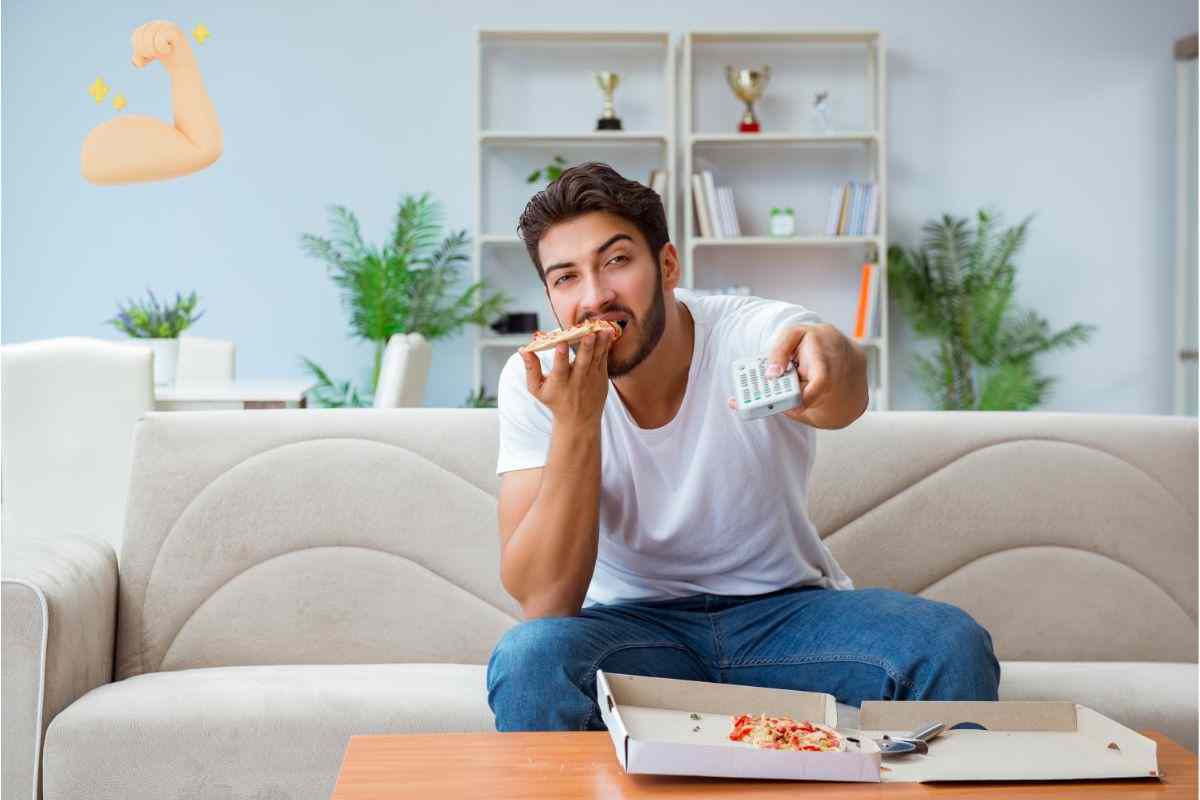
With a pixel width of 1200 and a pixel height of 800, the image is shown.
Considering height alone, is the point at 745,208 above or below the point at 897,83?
below

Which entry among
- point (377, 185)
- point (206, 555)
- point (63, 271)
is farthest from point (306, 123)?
point (206, 555)

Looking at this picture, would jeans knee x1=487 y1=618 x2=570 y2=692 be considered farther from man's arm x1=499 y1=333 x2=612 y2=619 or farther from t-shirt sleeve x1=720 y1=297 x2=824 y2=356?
t-shirt sleeve x1=720 y1=297 x2=824 y2=356

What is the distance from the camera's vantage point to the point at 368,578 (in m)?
1.93

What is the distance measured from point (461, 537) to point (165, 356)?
176 cm

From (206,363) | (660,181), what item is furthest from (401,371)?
(660,181)

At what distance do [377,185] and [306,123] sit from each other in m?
0.42

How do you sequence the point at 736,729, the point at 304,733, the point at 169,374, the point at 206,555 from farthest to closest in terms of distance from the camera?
1. the point at 169,374
2. the point at 206,555
3. the point at 304,733
4. the point at 736,729

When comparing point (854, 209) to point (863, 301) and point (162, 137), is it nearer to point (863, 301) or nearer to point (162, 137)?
point (863, 301)

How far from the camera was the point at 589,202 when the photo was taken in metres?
1.64

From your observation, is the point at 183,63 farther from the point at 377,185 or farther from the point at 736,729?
the point at 736,729

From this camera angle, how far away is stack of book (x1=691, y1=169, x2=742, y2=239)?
5.20 meters

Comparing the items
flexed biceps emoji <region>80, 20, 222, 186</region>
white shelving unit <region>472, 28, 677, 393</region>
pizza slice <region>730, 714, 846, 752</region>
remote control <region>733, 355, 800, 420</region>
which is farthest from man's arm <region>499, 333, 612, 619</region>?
flexed biceps emoji <region>80, 20, 222, 186</region>

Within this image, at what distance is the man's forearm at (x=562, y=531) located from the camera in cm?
155

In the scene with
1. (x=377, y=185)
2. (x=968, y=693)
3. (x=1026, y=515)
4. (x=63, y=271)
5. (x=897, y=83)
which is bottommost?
(x=968, y=693)
